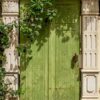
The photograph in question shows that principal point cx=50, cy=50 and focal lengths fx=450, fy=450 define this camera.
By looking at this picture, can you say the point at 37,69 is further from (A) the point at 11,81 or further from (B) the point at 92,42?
(B) the point at 92,42

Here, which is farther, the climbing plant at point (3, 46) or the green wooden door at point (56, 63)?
the green wooden door at point (56, 63)

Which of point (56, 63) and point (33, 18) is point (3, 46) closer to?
point (33, 18)

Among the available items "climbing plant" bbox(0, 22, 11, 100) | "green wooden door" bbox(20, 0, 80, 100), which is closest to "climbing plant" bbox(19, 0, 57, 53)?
"green wooden door" bbox(20, 0, 80, 100)

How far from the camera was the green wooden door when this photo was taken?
8312mm

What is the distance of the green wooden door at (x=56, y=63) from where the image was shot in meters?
8.31

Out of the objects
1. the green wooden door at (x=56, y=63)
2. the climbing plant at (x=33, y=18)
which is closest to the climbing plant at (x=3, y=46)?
the climbing plant at (x=33, y=18)

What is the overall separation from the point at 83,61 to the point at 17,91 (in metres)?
1.32

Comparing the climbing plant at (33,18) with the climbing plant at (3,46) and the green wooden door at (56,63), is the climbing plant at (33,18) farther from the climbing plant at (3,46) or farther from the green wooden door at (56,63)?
the climbing plant at (3,46)

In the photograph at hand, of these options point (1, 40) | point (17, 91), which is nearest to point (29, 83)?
point (17, 91)

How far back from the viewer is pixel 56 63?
8.33 metres

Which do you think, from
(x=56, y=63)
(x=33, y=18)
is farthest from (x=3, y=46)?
(x=56, y=63)

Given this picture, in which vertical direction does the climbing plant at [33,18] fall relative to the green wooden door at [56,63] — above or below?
above

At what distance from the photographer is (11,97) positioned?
8195 mm

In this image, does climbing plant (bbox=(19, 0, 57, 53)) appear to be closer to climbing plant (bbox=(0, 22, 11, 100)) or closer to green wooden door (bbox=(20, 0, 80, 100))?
green wooden door (bbox=(20, 0, 80, 100))
